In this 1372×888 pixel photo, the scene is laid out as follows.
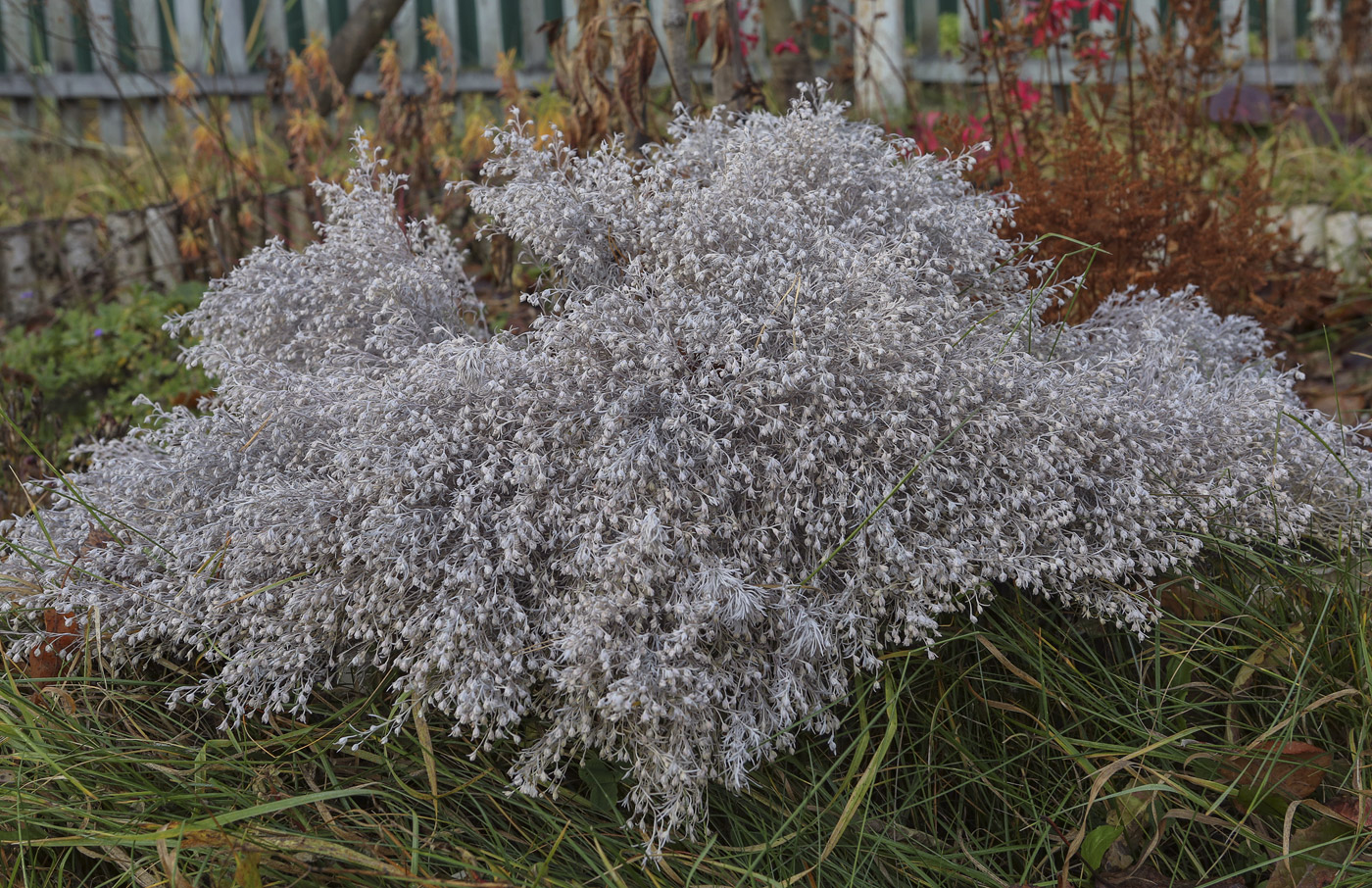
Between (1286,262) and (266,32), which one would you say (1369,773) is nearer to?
(1286,262)

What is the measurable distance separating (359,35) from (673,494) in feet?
13.6

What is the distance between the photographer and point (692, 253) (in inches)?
68.9

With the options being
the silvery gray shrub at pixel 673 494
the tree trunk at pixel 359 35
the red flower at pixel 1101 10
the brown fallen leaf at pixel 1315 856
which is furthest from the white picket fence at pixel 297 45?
the brown fallen leaf at pixel 1315 856

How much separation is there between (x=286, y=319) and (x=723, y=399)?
3.46 ft

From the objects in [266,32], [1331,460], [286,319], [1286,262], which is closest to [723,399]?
[286,319]

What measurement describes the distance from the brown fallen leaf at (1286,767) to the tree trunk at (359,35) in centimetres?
464

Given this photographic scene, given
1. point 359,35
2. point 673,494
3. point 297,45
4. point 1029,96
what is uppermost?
point 297,45

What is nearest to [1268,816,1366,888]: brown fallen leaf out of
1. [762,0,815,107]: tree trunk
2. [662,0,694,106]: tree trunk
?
[662,0,694,106]: tree trunk

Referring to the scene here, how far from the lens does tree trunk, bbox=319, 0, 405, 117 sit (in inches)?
185

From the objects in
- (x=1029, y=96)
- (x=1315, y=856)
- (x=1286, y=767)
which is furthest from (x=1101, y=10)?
(x=1315, y=856)

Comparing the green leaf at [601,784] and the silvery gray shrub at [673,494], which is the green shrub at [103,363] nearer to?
the silvery gray shrub at [673,494]

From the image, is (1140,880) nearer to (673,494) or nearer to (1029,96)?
(673,494)

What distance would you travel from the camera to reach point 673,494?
151cm

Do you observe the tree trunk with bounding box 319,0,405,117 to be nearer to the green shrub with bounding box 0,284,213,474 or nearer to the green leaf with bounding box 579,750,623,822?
the green shrub with bounding box 0,284,213,474
